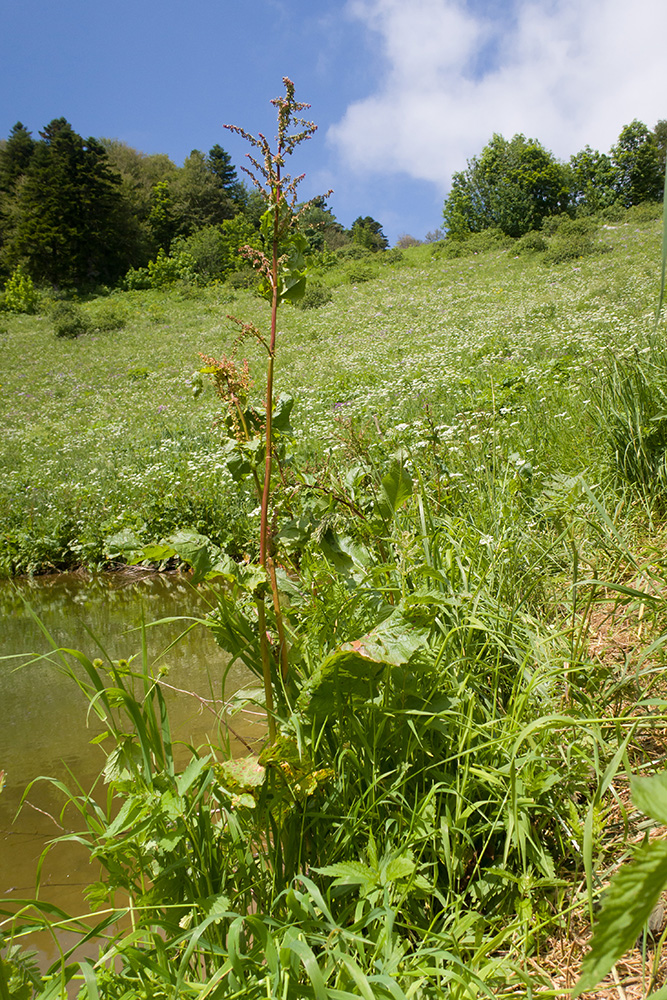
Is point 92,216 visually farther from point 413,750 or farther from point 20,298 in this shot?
point 413,750

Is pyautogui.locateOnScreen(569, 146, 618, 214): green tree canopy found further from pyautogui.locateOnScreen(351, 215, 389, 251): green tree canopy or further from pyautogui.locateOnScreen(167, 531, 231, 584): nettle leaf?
pyautogui.locateOnScreen(167, 531, 231, 584): nettle leaf

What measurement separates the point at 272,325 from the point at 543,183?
118 feet

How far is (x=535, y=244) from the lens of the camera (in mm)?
20953

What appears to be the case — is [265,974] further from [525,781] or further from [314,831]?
[525,781]

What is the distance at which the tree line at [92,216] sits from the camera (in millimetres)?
30828

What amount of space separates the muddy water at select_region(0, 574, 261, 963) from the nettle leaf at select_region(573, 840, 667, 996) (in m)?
0.86

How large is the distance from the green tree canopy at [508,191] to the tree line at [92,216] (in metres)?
6.35

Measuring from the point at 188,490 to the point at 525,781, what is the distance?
4477 millimetres

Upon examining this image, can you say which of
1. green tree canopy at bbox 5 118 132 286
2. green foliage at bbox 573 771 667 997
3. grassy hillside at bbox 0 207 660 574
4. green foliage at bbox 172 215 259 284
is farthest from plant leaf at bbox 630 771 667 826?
green tree canopy at bbox 5 118 132 286

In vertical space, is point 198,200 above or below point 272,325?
above

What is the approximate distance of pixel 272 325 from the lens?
1.16m

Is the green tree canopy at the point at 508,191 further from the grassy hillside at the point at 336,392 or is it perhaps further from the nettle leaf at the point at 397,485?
the nettle leaf at the point at 397,485

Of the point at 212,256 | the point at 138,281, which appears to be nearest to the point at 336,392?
the point at 212,256

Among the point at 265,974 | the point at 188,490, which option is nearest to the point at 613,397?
the point at 265,974
